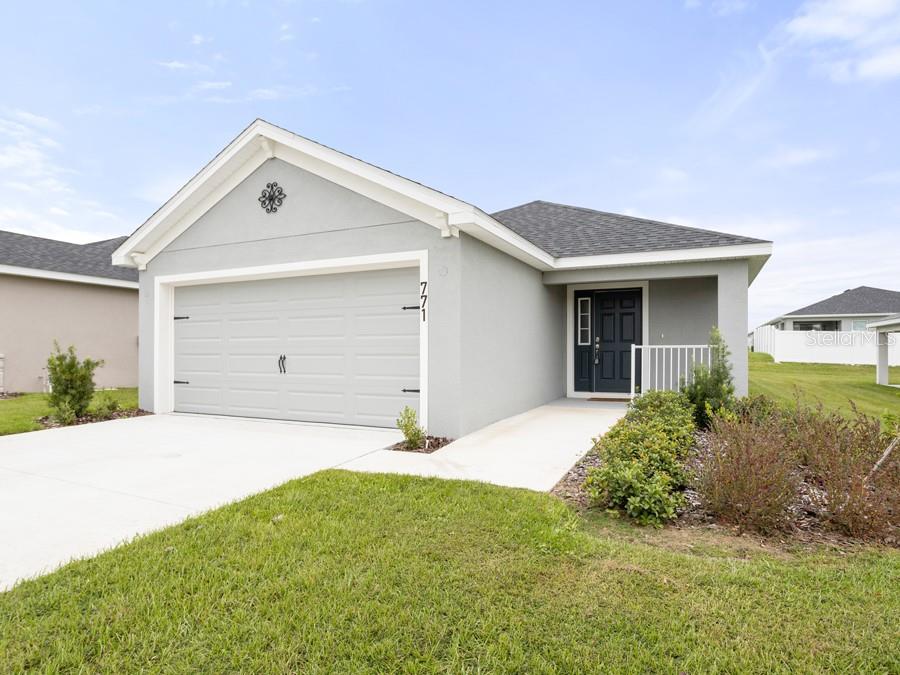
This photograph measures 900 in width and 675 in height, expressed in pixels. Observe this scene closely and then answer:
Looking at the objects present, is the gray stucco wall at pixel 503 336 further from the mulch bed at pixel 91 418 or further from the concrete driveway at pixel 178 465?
the mulch bed at pixel 91 418

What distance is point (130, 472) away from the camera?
484 centimetres

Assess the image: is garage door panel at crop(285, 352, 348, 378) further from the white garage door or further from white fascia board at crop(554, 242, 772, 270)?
white fascia board at crop(554, 242, 772, 270)

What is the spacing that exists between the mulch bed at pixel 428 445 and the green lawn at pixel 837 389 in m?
4.25

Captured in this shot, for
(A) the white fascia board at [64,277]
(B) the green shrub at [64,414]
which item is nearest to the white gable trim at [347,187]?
(B) the green shrub at [64,414]

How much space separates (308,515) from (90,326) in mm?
Result: 12696

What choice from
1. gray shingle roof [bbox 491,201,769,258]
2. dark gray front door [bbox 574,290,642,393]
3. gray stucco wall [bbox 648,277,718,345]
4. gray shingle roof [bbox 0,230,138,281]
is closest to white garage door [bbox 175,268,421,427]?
gray shingle roof [bbox 491,201,769,258]

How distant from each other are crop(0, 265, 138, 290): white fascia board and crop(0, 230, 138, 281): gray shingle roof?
0.09m

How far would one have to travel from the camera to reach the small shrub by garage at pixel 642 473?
3.64 metres

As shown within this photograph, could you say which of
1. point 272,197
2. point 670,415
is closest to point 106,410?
point 272,197

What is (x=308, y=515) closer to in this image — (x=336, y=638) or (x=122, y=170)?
(x=336, y=638)

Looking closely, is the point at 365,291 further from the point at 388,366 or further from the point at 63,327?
the point at 63,327

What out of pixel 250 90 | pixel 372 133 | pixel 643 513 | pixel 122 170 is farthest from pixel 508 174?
pixel 643 513

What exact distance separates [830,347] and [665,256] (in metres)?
24.0

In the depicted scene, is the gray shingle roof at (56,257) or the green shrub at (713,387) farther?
the gray shingle roof at (56,257)
